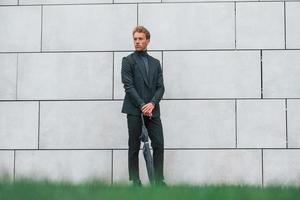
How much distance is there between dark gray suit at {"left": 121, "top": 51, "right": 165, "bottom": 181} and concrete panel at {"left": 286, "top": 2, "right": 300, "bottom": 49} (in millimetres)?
2396

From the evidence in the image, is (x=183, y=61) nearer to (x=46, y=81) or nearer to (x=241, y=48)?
(x=241, y=48)

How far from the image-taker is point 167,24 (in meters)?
9.45

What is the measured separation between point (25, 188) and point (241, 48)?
246 inches

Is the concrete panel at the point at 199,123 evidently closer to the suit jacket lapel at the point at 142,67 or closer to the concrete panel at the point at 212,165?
the concrete panel at the point at 212,165

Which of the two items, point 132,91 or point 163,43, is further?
point 163,43

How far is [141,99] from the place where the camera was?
8016mm

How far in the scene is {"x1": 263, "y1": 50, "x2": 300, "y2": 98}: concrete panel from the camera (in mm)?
9250

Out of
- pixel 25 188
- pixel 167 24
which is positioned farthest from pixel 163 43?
pixel 25 188

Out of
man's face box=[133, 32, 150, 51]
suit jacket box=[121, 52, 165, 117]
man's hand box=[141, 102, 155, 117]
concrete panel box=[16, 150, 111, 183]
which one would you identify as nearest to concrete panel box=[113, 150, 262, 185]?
concrete panel box=[16, 150, 111, 183]

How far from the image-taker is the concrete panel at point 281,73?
9.25m

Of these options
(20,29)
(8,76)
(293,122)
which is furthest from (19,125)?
(293,122)

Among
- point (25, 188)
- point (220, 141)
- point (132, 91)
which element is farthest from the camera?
point (220, 141)

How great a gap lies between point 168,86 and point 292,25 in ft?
7.19

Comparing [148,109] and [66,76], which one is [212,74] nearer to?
[148,109]
